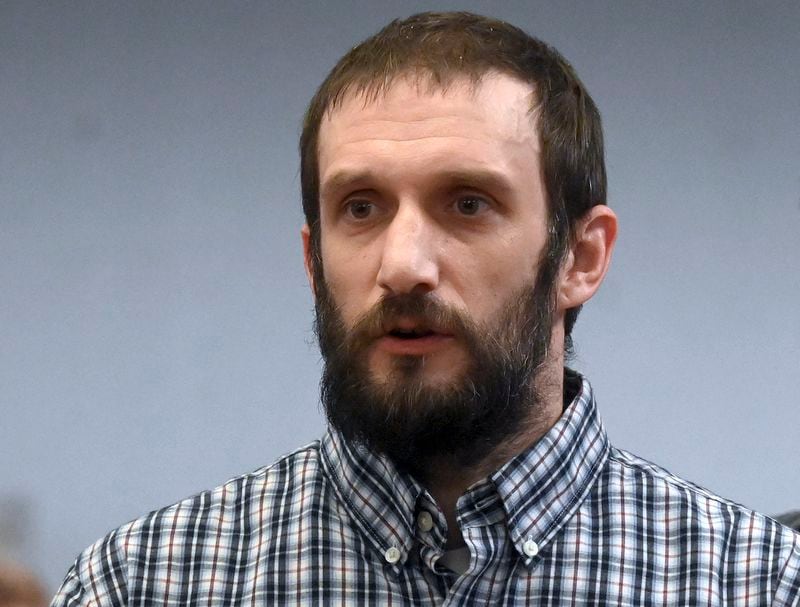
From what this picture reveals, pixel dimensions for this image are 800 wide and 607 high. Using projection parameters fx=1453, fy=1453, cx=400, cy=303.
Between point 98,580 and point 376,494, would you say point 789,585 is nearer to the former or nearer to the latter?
point 376,494

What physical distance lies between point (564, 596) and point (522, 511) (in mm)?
88

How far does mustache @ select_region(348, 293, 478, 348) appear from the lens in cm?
132

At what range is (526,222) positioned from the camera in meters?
1.40

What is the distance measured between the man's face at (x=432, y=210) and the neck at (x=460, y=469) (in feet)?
0.35

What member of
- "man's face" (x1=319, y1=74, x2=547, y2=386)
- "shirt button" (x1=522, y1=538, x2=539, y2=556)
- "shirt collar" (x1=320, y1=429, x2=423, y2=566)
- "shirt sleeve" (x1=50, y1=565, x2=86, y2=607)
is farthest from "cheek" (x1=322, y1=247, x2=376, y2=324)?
"shirt sleeve" (x1=50, y1=565, x2=86, y2=607)

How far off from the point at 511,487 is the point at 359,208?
0.99 feet

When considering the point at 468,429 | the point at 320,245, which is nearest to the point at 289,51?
the point at 320,245

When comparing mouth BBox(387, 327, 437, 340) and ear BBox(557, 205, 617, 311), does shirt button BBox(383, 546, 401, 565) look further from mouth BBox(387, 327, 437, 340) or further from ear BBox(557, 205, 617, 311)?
ear BBox(557, 205, 617, 311)

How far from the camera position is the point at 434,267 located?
4.36 ft

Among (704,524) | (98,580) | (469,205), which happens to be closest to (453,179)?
(469,205)

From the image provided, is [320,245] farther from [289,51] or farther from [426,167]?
[289,51]

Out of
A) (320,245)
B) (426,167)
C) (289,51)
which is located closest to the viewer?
(426,167)

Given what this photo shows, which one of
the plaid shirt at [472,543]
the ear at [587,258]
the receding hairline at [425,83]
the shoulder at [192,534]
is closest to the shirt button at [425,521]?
the plaid shirt at [472,543]

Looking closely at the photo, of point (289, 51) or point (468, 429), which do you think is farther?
point (289, 51)
